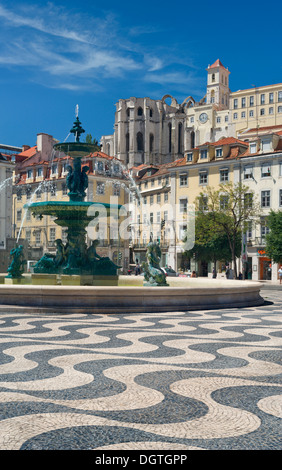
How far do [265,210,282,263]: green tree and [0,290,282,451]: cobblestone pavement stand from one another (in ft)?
103

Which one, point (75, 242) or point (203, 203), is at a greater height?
point (203, 203)

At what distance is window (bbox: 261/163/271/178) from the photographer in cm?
4622

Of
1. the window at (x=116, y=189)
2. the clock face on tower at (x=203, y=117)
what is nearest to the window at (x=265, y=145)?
the window at (x=116, y=189)

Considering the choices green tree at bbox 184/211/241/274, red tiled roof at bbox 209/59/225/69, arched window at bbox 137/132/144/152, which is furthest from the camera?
red tiled roof at bbox 209/59/225/69

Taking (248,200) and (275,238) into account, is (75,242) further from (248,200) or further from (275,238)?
(248,200)

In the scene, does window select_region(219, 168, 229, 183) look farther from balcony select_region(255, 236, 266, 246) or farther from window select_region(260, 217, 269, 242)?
balcony select_region(255, 236, 266, 246)

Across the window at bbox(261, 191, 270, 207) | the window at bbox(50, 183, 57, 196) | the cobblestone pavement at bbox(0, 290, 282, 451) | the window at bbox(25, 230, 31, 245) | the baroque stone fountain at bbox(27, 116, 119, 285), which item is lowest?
the cobblestone pavement at bbox(0, 290, 282, 451)

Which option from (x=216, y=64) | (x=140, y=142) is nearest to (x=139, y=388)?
(x=140, y=142)

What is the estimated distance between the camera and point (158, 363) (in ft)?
23.5

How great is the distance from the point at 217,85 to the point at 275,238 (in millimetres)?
78206

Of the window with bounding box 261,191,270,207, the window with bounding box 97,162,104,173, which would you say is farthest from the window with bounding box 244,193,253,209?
the window with bounding box 97,162,104,173

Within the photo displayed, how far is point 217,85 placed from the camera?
112938 mm

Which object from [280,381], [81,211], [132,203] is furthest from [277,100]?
[280,381]

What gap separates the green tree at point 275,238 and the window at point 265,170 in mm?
4939
